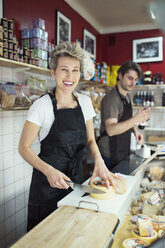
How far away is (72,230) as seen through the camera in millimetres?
1027

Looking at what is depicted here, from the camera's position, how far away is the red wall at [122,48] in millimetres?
5223

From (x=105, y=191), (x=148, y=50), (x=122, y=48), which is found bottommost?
(x=105, y=191)

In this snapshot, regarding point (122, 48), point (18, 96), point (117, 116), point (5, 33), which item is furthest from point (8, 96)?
point (122, 48)

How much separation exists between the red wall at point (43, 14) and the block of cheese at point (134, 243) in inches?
96.3

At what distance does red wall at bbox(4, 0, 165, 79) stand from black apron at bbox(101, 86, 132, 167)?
1.51 meters

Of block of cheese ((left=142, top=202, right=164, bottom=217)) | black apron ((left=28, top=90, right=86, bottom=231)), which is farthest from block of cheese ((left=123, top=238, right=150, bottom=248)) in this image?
black apron ((left=28, top=90, right=86, bottom=231))

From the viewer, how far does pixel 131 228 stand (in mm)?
1426

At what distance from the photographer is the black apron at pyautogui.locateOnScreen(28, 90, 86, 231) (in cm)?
169

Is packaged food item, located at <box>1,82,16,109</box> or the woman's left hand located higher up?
packaged food item, located at <box>1,82,16,109</box>

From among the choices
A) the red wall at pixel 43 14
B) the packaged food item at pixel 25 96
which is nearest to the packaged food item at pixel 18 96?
the packaged food item at pixel 25 96

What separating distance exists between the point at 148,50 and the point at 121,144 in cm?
323

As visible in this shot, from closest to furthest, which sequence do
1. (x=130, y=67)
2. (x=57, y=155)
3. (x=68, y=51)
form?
1. (x=68, y=51)
2. (x=57, y=155)
3. (x=130, y=67)

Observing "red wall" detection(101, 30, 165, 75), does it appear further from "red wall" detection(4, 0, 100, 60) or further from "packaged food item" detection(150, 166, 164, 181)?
"packaged food item" detection(150, 166, 164, 181)

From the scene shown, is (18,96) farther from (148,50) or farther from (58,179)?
(148,50)
